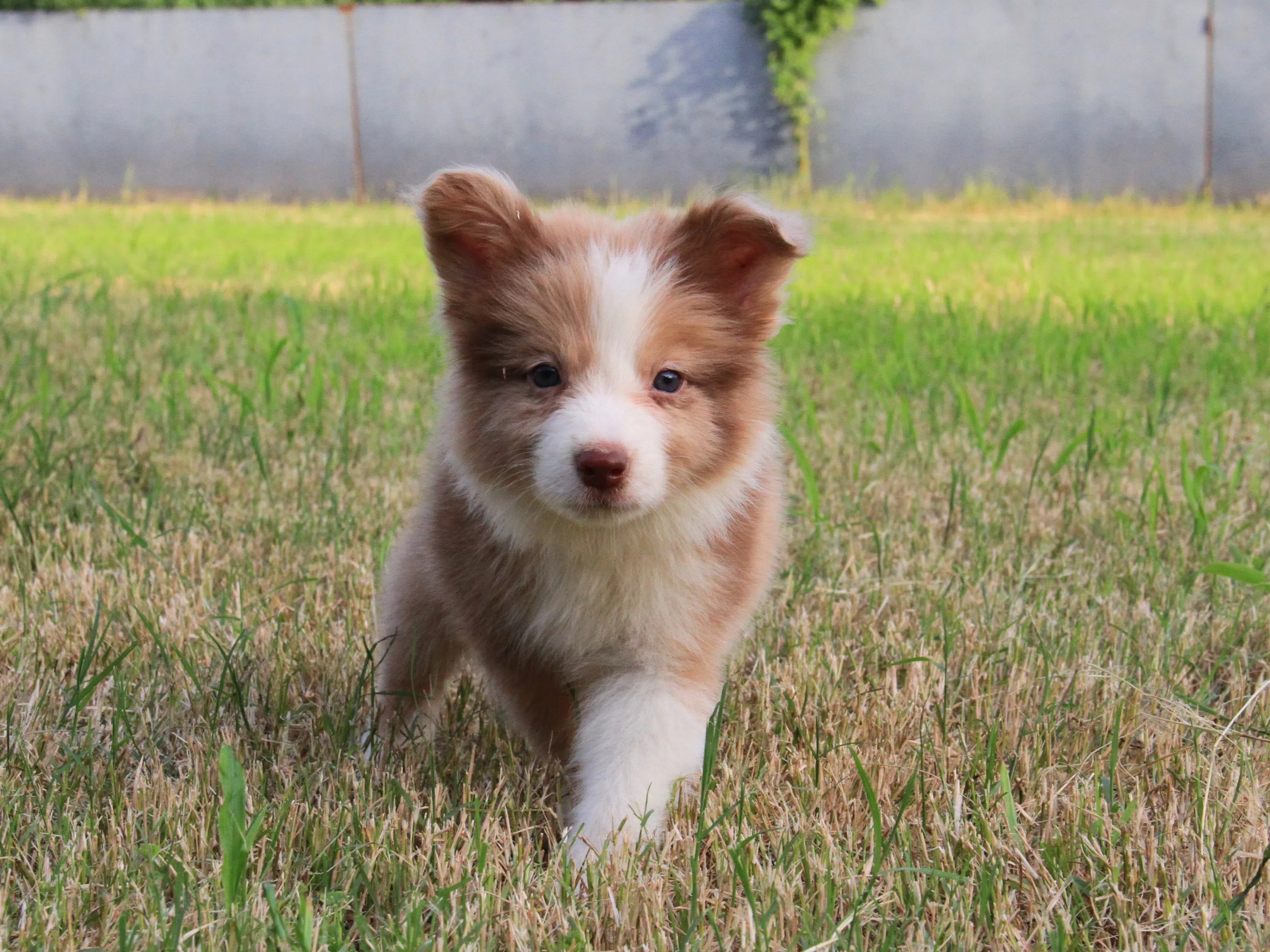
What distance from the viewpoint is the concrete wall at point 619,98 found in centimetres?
1407

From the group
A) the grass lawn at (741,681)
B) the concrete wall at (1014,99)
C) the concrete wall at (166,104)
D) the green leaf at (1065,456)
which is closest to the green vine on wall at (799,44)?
the concrete wall at (1014,99)

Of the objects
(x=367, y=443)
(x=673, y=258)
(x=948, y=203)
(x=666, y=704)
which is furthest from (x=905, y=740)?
(x=948, y=203)

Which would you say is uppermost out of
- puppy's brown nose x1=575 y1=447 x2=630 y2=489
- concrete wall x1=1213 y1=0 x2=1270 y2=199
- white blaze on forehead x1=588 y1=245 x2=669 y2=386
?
concrete wall x1=1213 y1=0 x2=1270 y2=199

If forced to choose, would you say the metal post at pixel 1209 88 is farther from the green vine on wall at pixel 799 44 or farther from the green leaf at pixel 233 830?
the green leaf at pixel 233 830

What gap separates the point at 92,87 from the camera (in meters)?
15.0

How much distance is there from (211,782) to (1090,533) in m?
2.33

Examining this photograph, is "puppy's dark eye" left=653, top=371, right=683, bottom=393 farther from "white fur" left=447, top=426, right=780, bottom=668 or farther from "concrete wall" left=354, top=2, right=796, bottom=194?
"concrete wall" left=354, top=2, right=796, bottom=194

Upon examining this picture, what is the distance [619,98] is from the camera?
573 inches

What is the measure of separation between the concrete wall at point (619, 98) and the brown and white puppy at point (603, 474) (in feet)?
40.8

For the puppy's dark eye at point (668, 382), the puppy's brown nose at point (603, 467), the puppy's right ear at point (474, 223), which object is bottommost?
the puppy's brown nose at point (603, 467)

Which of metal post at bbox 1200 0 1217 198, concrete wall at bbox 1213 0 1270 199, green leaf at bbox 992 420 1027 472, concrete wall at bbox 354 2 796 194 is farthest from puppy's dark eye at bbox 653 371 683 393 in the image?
concrete wall at bbox 1213 0 1270 199

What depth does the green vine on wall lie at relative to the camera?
13672mm

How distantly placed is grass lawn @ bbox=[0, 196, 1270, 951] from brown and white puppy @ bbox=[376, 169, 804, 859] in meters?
0.13

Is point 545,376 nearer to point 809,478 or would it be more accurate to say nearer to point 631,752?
point 631,752
